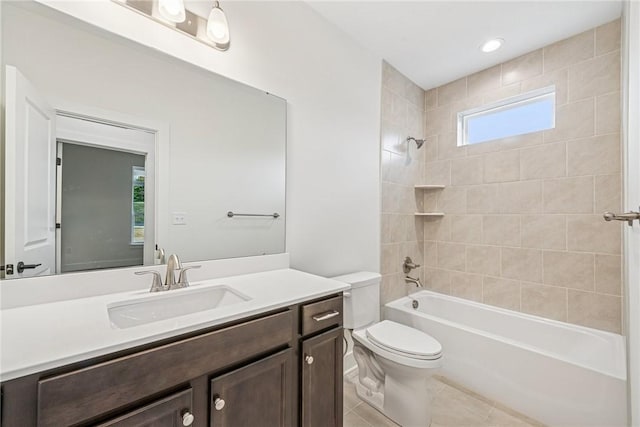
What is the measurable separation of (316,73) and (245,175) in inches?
36.0

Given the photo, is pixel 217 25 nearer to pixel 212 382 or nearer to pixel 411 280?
pixel 212 382

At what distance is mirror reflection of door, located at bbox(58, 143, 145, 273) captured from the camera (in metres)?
1.00

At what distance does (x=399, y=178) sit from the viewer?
2516 millimetres

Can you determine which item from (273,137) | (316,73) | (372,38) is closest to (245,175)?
(273,137)

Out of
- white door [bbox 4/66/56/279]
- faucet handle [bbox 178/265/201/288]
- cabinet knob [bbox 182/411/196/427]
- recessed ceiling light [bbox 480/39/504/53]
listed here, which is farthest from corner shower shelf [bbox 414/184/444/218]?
white door [bbox 4/66/56/279]

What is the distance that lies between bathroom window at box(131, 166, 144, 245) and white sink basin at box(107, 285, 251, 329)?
278mm

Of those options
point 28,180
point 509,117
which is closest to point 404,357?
point 28,180

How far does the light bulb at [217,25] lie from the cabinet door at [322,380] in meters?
1.50

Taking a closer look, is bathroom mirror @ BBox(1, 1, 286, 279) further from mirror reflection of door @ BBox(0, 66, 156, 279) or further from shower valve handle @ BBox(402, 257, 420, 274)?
shower valve handle @ BBox(402, 257, 420, 274)

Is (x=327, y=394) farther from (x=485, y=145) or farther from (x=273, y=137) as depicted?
(x=485, y=145)

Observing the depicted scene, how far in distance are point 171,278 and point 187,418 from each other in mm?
557

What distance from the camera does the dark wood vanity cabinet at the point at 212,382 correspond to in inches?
23.1

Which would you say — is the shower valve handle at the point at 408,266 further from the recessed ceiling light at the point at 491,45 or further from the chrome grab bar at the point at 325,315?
the recessed ceiling light at the point at 491,45

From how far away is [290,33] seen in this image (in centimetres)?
167
